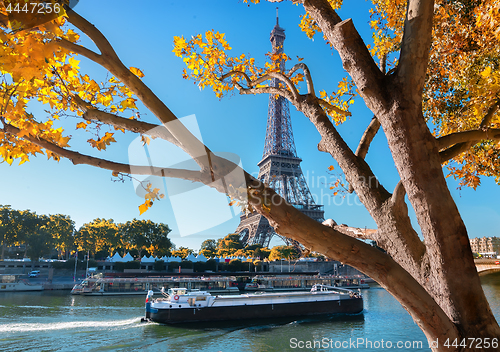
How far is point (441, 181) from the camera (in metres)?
2.27

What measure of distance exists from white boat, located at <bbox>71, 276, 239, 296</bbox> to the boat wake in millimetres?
15120

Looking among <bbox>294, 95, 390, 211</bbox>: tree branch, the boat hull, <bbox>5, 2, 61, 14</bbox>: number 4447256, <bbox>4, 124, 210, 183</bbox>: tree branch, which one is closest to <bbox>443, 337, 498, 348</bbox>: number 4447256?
<bbox>294, 95, 390, 211</bbox>: tree branch

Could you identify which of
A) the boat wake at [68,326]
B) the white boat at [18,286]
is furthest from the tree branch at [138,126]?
the white boat at [18,286]

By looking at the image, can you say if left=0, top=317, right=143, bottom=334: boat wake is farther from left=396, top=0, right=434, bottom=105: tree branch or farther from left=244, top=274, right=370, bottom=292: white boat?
left=244, top=274, right=370, bottom=292: white boat

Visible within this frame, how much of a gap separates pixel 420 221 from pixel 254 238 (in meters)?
59.2

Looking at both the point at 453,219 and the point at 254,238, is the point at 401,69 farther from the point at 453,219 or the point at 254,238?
the point at 254,238

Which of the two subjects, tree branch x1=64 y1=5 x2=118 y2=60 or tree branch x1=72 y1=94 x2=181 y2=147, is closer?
tree branch x1=64 y1=5 x2=118 y2=60

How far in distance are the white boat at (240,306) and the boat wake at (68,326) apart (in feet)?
6.55

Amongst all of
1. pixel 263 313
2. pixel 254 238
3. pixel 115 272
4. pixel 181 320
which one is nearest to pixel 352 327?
pixel 263 313

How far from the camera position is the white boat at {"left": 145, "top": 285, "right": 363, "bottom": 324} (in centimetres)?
2266

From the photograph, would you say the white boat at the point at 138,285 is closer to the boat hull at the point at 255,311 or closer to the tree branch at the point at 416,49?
the boat hull at the point at 255,311

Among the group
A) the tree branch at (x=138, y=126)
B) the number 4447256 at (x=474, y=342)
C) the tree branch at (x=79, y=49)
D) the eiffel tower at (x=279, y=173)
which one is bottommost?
the number 4447256 at (x=474, y=342)

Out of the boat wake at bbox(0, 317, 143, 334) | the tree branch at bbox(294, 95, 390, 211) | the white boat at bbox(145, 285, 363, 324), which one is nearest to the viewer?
the tree branch at bbox(294, 95, 390, 211)

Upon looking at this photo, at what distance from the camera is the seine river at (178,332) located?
55.0 ft
